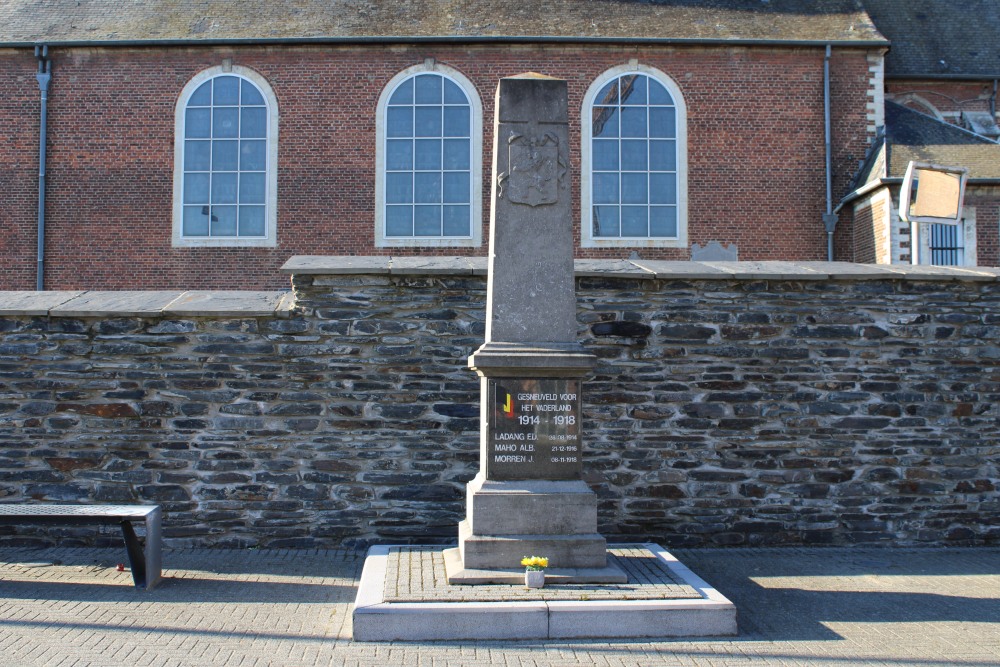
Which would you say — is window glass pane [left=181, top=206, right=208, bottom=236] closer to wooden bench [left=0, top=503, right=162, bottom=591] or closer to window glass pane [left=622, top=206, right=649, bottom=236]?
window glass pane [left=622, top=206, right=649, bottom=236]

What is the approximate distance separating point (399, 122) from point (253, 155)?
9.92 ft

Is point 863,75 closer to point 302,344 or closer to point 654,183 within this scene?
point 654,183

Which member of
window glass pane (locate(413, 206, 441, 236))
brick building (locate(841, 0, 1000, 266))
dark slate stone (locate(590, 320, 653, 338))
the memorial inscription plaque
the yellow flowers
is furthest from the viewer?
window glass pane (locate(413, 206, 441, 236))

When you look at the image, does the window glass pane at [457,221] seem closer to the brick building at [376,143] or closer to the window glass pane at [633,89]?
the brick building at [376,143]

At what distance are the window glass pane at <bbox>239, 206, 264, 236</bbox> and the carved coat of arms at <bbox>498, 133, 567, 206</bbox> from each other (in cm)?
1234

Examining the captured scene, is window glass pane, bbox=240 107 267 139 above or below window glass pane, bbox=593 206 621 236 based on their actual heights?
above

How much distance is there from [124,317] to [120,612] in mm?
2926

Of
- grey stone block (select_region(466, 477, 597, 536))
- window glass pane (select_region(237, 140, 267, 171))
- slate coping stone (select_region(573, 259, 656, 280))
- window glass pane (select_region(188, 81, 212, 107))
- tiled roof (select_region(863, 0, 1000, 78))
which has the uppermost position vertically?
tiled roof (select_region(863, 0, 1000, 78))

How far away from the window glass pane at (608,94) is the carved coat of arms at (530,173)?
12004mm

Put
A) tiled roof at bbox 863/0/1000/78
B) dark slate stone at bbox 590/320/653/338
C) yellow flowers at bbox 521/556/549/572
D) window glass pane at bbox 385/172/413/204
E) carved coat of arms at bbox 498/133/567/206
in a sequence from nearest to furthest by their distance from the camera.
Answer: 1. yellow flowers at bbox 521/556/549/572
2. carved coat of arms at bbox 498/133/567/206
3. dark slate stone at bbox 590/320/653/338
4. window glass pane at bbox 385/172/413/204
5. tiled roof at bbox 863/0/1000/78

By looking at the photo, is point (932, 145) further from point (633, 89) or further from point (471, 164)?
point (471, 164)

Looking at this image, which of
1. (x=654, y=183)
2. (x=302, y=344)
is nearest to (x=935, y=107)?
(x=654, y=183)

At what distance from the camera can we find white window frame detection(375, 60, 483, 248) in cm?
1748

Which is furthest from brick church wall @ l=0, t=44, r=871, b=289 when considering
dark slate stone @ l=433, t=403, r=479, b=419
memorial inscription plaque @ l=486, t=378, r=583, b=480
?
memorial inscription plaque @ l=486, t=378, r=583, b=480
